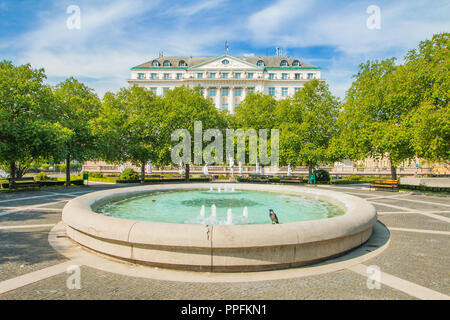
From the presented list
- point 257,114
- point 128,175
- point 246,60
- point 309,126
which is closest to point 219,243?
point 309,126

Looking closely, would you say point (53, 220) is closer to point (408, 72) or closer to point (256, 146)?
point (256, 146)

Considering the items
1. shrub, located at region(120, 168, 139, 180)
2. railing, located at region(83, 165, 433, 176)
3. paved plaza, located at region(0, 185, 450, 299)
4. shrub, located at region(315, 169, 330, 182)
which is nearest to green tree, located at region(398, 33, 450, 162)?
shrub, located at region(315, 169, 330, 182)

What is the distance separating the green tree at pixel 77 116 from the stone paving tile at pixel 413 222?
23.0 metres

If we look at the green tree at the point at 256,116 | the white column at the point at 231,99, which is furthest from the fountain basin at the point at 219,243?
the white column at the point at 231,99

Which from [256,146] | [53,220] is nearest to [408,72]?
[256,146]

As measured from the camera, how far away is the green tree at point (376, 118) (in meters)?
22.4

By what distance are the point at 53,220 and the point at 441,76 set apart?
91.2ft

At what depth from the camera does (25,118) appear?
21.2 m

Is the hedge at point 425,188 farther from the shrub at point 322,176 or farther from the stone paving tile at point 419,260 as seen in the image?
the stone paving tile at point 419,260

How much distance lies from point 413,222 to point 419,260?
555 cm

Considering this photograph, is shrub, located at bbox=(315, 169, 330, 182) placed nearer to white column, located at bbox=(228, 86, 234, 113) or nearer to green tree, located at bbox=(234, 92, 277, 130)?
green tree, located at bbox=(234, 92, 277, 130)

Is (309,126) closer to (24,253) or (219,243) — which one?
(219,243)

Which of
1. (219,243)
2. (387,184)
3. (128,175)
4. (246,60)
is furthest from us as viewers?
(246,60)

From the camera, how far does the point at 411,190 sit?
24172 millimetres
